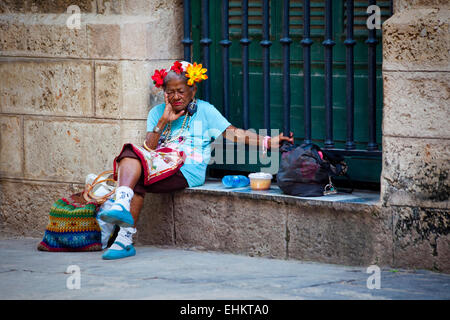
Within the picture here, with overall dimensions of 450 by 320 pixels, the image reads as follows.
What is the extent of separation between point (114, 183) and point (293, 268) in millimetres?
1696

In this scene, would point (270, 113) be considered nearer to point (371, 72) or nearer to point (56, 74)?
point (371, 72)

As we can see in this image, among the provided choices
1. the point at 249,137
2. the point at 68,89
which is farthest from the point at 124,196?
the point at 68,89

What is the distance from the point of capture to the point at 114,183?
625cm

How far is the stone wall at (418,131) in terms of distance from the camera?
4.93m

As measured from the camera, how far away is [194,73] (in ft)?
19.1

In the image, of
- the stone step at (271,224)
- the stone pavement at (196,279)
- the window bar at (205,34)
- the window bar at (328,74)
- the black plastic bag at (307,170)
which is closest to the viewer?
the stone pavement at (196,279)

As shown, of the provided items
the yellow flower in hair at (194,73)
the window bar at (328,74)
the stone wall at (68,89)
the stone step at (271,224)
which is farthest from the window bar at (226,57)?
the window bar at (328,74)

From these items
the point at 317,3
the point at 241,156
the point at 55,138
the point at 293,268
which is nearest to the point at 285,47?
the point at 317,3

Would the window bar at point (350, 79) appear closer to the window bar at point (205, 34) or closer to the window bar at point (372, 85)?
the window bar at point (372, 85)

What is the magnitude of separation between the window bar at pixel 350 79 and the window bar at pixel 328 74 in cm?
11

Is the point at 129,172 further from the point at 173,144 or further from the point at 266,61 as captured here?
the point at 266,61

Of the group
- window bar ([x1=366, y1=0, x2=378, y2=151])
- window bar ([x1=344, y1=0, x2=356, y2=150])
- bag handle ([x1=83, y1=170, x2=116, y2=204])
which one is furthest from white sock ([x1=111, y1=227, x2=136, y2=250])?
window bar ([x1=366, y1=0, x2=378, y2=151])

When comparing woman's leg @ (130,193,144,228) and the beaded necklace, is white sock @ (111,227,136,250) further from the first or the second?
the beaded necklace

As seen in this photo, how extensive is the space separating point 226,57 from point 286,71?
0.47m
